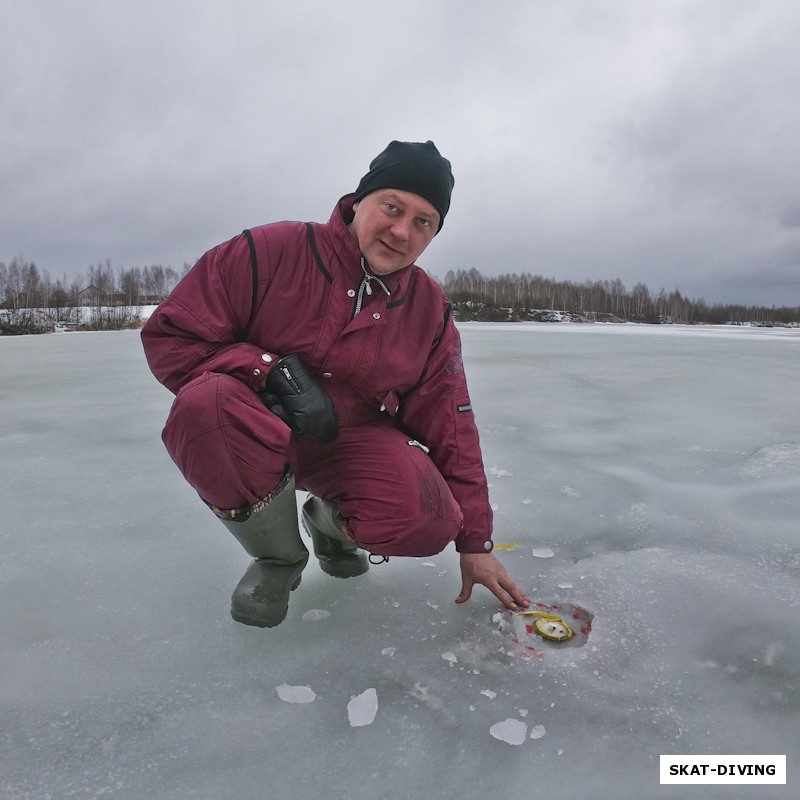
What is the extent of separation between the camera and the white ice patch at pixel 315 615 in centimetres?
141

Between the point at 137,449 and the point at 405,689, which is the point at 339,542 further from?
the point at 137,449

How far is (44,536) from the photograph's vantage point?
1.83m

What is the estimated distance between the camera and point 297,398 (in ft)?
4.64

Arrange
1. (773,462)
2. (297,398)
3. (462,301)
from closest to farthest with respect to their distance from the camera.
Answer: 1. (297,398)
2. (773,462)
3. (462,301)

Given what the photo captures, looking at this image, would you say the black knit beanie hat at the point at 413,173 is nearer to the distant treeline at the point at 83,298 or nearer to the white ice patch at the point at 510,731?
the white ice patch at the point at 510,731

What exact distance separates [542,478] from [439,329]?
114 centimetres

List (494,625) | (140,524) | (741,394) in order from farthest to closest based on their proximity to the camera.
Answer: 1. (741,394)
2. (140,524)
3. (494,625)

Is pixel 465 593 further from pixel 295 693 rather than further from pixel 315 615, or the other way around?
pixel 295 693

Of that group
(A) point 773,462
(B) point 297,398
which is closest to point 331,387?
(B) point 297,398

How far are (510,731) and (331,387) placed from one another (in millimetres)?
892

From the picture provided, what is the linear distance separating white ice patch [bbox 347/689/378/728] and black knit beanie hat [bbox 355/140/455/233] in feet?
3.73

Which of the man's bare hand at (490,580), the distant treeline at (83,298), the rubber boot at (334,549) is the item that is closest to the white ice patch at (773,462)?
the man's bare hand at (490,580)

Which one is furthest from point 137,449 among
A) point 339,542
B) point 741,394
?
point 741,394

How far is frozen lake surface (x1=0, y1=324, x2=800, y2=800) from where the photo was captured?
0.97 metres
